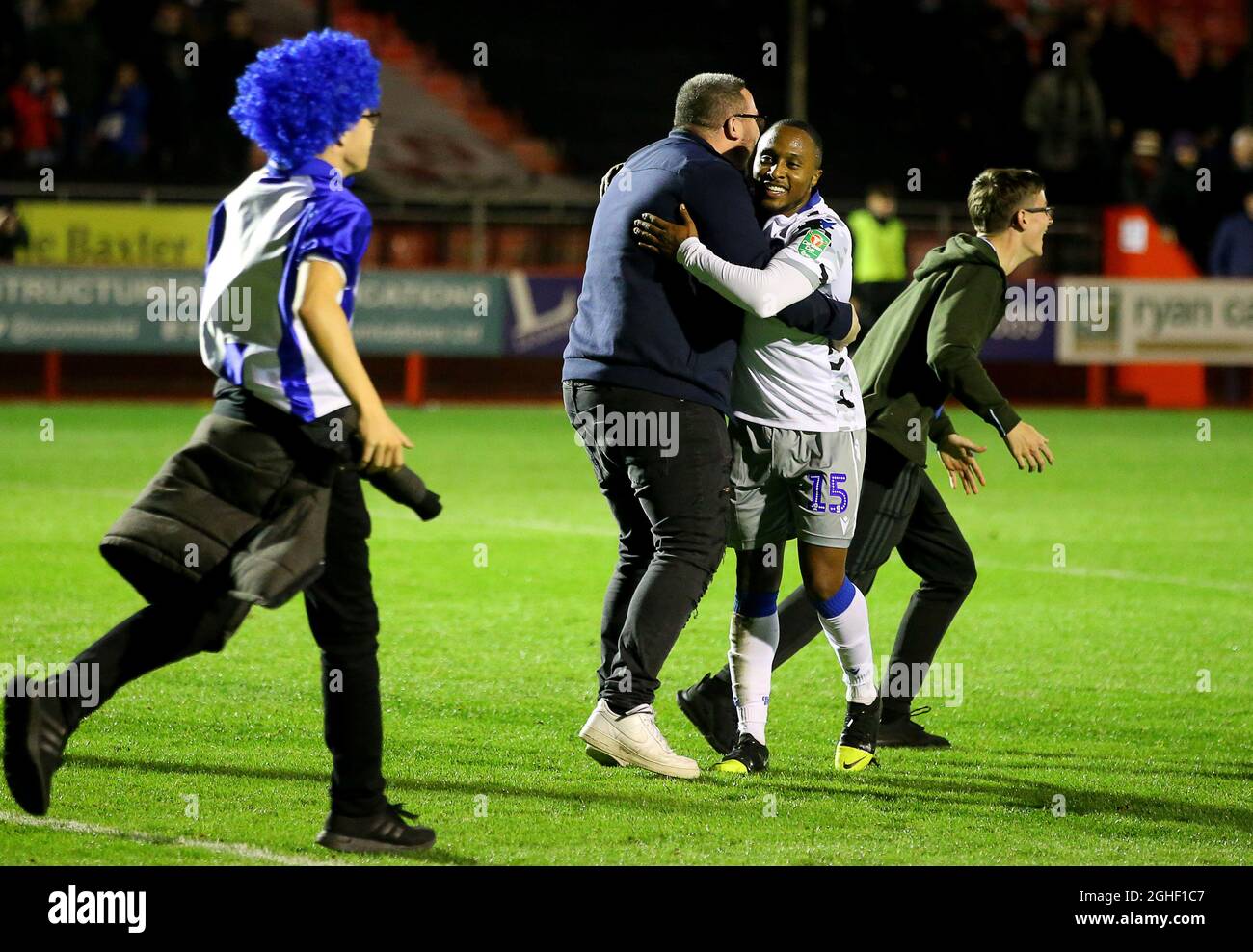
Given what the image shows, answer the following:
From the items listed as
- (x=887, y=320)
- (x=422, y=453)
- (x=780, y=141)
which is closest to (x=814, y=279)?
(x=780, y=141)

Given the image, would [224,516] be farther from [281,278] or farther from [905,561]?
[905,561]

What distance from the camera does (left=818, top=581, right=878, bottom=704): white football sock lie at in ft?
19.8

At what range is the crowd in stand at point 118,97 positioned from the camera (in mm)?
21281

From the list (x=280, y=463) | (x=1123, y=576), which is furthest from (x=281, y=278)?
(x=1123, y=576)

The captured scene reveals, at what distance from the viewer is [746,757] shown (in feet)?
19.8

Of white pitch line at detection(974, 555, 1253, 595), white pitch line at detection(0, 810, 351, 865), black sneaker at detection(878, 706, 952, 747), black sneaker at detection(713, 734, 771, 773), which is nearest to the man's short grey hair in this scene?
black sneaker at detection(713, 734, 771, 773)

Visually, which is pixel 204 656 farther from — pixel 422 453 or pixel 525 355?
pixel 525 355

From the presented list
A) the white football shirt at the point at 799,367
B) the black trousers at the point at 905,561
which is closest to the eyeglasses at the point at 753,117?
the white football shirt at the point at 799,367

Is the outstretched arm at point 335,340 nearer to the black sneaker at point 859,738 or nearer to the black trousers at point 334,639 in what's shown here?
the black trousers at point 334,639

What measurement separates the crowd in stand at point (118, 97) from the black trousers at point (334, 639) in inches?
680

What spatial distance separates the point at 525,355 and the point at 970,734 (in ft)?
48.4

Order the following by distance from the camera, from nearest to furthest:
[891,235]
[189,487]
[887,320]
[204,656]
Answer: [189,487] → [887,320] → [204,656] → [891,235]

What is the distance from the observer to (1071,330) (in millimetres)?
21625

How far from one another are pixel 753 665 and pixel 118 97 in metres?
17.4
